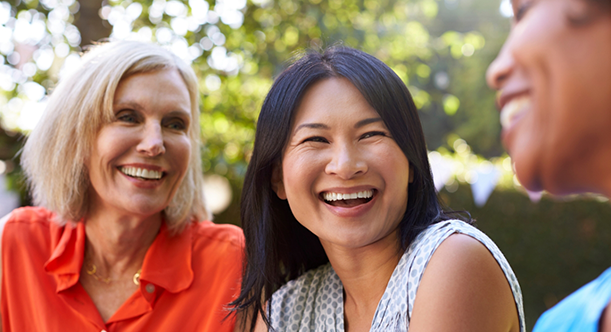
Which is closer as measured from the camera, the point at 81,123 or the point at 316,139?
the point at 316,139

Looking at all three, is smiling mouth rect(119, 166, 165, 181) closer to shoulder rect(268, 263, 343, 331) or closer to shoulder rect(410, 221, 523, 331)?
shoulder rect(268, 263, 343, 331)

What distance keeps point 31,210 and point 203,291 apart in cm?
96

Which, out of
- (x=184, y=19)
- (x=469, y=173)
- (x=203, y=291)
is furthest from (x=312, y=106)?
(x=469, y=173)

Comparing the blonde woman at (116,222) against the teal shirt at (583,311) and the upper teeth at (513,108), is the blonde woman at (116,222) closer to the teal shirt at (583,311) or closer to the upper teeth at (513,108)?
the teal shirt at (583,311)

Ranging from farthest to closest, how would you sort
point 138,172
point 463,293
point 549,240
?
1. point 549,240
2. point 138,172
3. point 463,293

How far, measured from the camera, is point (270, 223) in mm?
2096

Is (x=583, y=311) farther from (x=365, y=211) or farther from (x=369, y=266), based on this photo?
(x=369, y=266)

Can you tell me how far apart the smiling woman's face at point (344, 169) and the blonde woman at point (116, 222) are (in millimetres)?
775

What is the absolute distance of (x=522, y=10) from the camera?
0.66m

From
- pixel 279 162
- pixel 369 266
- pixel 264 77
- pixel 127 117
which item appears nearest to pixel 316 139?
pixel 279 162

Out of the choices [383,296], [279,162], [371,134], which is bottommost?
[383,296]

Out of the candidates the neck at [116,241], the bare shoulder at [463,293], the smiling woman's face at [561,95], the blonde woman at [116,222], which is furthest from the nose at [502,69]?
the neck at [116,241]

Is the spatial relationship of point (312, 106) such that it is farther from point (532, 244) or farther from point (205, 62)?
point (532, 244)

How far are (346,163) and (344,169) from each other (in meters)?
0.02
